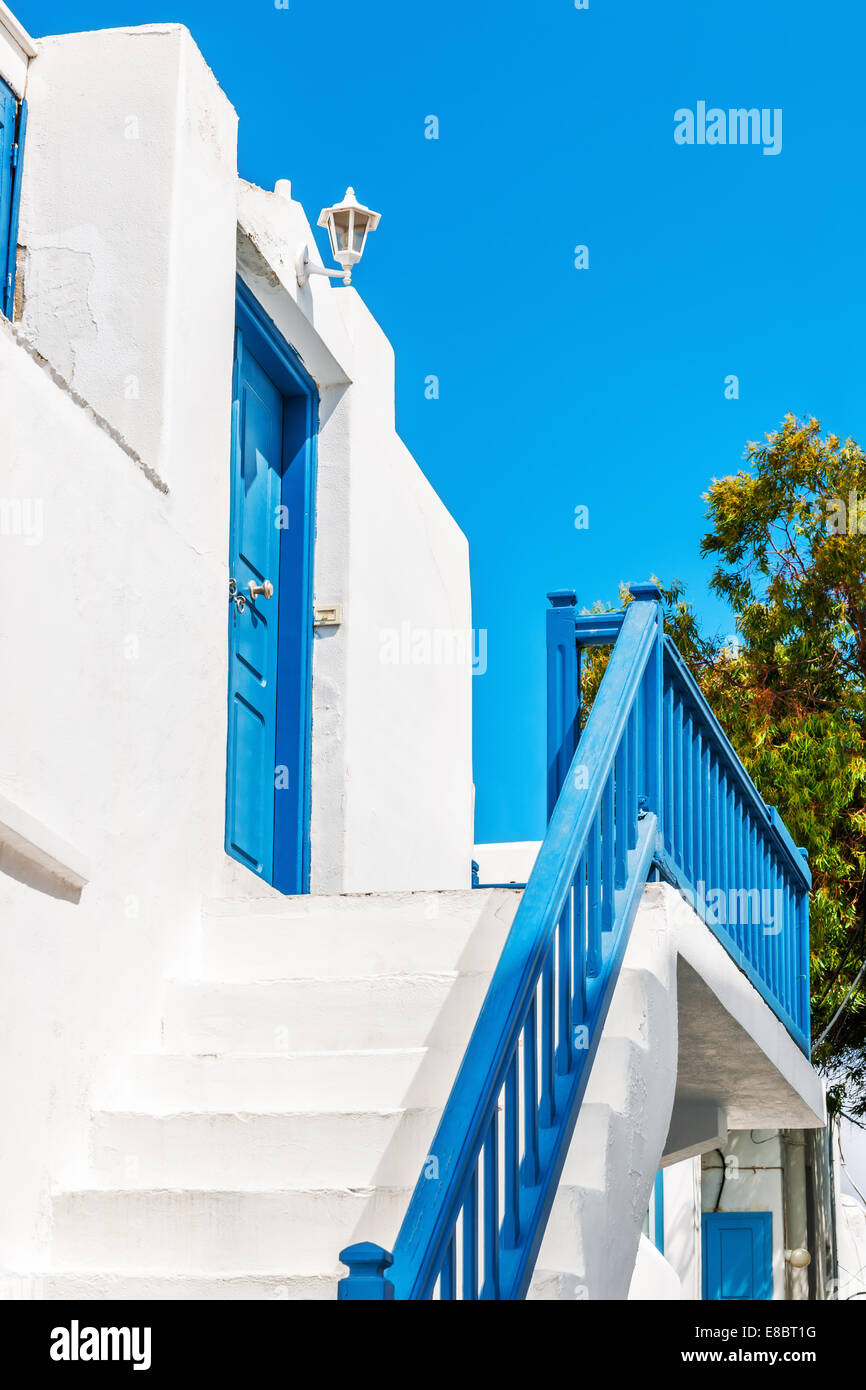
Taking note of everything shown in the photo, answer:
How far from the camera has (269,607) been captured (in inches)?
274

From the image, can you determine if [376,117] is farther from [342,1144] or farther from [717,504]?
[342,1144]

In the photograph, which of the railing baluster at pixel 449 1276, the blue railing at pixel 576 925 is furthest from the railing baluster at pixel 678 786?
the railing baluster at pixel 449 1276

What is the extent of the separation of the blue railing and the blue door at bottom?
1.46 metres

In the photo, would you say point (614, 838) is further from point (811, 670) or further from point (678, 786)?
point (811, 670)

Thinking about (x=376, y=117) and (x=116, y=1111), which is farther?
(x=376, y=117)

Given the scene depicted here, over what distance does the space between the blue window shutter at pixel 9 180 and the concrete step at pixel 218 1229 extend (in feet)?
10.0

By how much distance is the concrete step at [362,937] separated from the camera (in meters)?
4.79

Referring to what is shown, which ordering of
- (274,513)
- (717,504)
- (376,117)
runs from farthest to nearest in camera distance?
(717,504) < (376,117) < (274,513)

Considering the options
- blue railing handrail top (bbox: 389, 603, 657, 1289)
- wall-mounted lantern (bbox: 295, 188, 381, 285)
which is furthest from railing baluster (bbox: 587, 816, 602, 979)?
wall-mounted lantern (bbox: 295, 188, 381, 285)

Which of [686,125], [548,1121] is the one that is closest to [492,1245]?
[548,1121]

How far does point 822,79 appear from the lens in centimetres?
1474

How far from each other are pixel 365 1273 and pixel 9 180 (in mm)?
4366

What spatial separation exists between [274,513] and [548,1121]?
12.9ft

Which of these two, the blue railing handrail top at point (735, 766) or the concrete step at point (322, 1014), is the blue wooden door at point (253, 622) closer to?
the concrete step at point (322, 1014)
